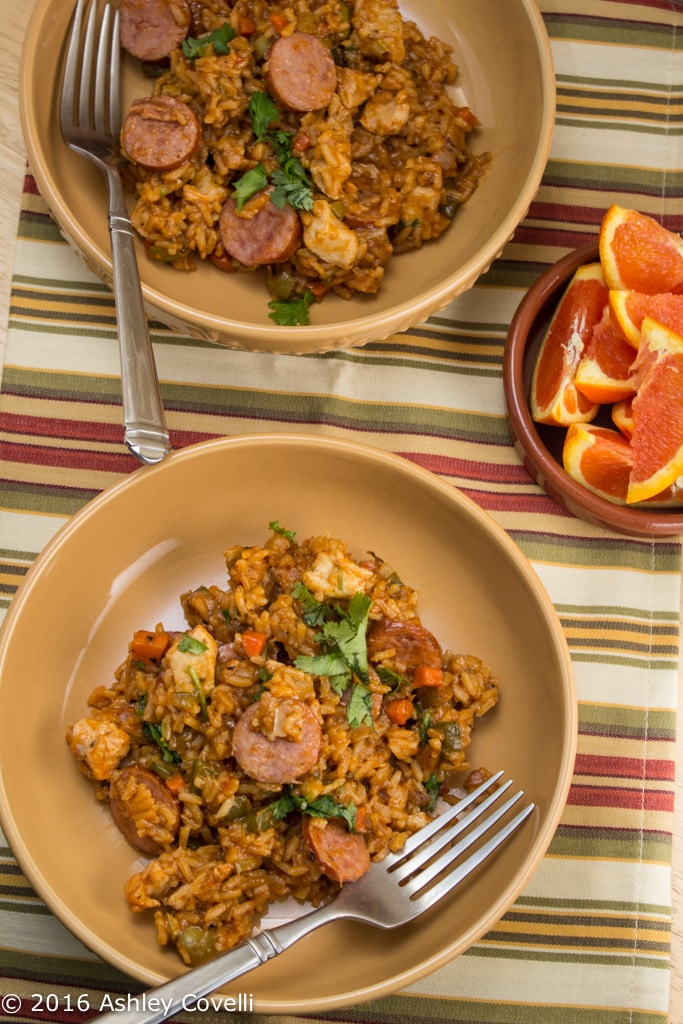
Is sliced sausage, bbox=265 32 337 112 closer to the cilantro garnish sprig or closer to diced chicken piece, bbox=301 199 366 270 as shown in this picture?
diced chicken piece, bbox=301 199 366 270

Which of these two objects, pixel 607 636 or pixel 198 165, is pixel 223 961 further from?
pixel 198 165

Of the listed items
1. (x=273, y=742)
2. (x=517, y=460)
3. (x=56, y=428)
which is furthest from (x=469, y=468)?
(x=56, y=428)

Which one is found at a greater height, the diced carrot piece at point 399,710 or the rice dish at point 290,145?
the rice dish at point 290,145

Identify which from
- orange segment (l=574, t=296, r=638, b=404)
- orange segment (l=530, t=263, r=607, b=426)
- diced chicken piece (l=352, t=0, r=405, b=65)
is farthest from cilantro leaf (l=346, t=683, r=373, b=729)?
diced chicken piece (l=352, t=0, r=405, b=65)

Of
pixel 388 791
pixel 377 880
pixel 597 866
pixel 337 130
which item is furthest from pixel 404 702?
pixel 337 130

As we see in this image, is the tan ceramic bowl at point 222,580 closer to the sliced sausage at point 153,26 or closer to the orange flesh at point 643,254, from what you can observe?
the orange flesh at point 643,254

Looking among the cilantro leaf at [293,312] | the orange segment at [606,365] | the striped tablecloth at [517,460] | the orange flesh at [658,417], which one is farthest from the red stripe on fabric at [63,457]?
the orange flesh at [658,417]
